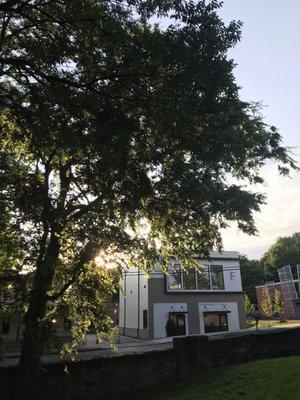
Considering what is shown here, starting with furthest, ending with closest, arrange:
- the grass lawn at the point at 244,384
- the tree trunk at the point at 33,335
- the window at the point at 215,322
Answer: the window at the point at 215,322
the tree trunk at the point at 33,335
the grass lawn at the point at 244,384

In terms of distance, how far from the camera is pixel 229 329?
45344 millimetres

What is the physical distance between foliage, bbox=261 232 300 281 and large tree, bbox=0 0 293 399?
89.3 m

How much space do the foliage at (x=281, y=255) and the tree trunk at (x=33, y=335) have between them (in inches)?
3530

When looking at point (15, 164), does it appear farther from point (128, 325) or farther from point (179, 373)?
point (128, 325)

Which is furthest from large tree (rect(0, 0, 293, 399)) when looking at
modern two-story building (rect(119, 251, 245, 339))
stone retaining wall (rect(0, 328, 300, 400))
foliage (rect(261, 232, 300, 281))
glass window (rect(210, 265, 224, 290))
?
foliage (rect(261, 232, 300, 281))

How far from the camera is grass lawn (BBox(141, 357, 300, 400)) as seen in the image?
1397cm

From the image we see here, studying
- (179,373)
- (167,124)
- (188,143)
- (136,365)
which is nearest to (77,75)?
(167,124)

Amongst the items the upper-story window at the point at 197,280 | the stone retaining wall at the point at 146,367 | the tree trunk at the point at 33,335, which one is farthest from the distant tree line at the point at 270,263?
the tree trunk at the point at 33,335

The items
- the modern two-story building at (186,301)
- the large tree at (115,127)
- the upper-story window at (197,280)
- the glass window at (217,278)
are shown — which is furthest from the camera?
the glass window at (217,278)

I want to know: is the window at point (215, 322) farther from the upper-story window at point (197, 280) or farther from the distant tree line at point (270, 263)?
the distant tree line at point (270, 263)

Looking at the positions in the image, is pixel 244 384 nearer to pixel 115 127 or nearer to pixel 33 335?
pixel 33 335

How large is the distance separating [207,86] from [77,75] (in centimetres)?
360

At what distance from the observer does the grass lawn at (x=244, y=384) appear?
14.0 m

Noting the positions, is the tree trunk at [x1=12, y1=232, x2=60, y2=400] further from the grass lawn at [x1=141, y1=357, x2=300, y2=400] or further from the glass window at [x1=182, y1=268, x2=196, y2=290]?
the glass window at [x1=182, y1=268, x2=196, y2=290]
